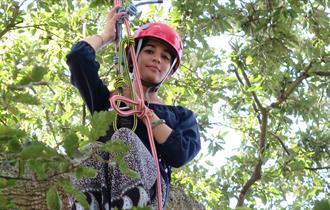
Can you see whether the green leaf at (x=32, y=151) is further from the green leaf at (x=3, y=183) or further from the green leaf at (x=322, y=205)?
the green leaf at (x=322, y=205)

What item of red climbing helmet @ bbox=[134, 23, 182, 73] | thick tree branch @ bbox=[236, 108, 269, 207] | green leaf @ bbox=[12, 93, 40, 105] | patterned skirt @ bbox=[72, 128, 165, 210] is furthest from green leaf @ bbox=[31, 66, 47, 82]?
thick tree branch @ bbox=[236, 108, 269, 207]

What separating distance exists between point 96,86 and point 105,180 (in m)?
0.50

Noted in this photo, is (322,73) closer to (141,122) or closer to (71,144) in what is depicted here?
(141,122)

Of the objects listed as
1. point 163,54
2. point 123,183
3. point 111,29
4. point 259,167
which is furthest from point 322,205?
point 259,167

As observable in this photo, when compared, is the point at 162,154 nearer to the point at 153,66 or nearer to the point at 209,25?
the point at 153,66

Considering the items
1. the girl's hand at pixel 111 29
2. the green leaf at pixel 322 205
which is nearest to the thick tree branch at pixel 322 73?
the girl's hand at pixel 111 29

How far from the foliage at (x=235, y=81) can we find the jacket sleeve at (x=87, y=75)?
112 centimetres

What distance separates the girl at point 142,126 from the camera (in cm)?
208

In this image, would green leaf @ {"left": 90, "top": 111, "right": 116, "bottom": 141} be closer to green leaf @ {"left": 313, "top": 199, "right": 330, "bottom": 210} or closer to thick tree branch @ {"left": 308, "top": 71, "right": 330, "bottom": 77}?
green leaf @ {"left": 313, "top": 199, "right": 330, "bottom": 210}

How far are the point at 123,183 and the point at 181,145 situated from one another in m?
0.37

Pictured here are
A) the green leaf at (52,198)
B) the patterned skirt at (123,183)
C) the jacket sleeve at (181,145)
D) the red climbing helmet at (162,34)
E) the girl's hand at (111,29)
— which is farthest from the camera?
the red climbing helmet at (162,34)

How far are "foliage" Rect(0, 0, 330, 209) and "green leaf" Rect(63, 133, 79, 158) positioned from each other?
2305 mm

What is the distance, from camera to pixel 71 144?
4.27 feet

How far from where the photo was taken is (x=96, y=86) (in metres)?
2.51
